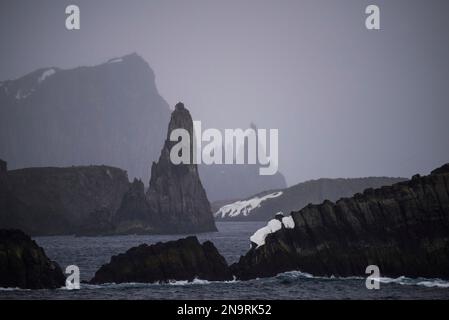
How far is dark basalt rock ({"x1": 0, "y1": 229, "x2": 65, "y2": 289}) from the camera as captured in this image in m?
77.6

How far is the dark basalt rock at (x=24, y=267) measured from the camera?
77.6 meters

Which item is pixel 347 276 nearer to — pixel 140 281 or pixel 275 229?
pixel 275 229

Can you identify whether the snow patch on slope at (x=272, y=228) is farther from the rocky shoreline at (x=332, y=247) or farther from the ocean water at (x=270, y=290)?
the ocean water at (x=270, y=290)

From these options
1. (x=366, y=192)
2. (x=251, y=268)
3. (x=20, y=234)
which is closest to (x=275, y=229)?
(x=251, y=268)

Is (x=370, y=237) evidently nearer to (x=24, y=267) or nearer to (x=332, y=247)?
(x=332, y=247)

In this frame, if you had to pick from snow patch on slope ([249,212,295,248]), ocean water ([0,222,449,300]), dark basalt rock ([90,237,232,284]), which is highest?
snow patch on slope ([249,212,295,248])

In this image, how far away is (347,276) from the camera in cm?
8381

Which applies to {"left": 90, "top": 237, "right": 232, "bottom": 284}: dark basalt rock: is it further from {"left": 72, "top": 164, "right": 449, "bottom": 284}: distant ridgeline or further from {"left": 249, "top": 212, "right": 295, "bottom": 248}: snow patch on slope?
{"left": 249, "top": 212, "right": 295, "bottom": 248}: snow patch on slope

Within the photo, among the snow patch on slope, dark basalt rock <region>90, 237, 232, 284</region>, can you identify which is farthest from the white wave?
dark basalt rock <region>90, 237, 232, 284</region>

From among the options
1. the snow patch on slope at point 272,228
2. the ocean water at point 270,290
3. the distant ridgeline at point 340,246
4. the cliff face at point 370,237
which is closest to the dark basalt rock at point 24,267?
the ocean water at point 270,290

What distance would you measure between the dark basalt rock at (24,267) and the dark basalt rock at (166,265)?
5459 mm

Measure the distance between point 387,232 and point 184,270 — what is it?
2257 centimetres

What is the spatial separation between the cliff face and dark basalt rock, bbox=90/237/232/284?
308 centimetres

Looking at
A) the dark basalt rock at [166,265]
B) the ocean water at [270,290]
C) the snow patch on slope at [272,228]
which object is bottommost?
the ocean water at [270,290]
